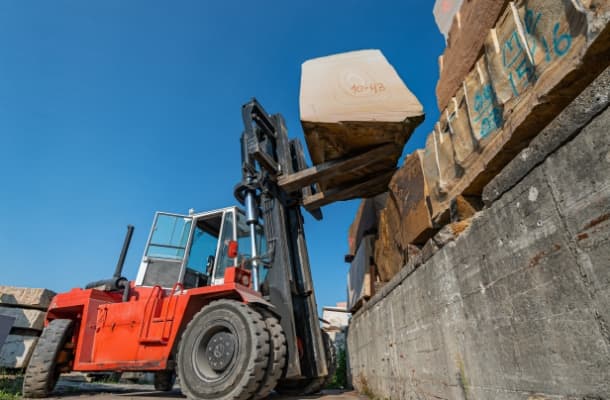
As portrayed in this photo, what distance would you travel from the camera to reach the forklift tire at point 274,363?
3602 millimetres

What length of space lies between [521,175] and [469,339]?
0.91m

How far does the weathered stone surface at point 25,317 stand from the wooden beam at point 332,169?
557cm

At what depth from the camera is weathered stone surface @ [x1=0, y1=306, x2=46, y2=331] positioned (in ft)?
21.2

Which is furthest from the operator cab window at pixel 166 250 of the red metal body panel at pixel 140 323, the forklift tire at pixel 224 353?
the forklift tire at pixel 224 353

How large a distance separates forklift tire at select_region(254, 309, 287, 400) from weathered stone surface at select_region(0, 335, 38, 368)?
544cm

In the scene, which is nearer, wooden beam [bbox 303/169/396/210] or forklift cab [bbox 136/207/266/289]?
wooden beam [bbox 303/169/396/210]

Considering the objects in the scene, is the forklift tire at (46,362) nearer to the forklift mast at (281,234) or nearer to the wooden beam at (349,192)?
the forklift mast at (281,234)

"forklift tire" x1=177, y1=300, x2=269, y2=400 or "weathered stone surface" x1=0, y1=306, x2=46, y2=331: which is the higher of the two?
"weathered stone surface" x1=0, y1=306, x2=46, y2=331

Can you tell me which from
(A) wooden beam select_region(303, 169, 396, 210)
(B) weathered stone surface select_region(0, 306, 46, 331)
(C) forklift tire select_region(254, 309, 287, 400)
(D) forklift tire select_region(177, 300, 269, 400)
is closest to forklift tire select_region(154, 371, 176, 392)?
(B) weathered stone surface select_region(0, 306, 46, 331)

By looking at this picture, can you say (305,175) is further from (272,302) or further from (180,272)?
(180,272)

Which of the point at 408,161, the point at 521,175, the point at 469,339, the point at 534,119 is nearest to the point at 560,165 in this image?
the point at 521,175

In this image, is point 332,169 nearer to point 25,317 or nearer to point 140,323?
point 140,323

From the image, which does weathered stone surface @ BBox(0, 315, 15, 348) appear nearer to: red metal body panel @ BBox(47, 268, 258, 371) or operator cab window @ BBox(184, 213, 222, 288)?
red metal body panel @ BBox(47, 268, 258, 371)

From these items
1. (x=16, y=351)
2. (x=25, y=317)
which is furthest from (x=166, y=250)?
(x=16, y=351)
